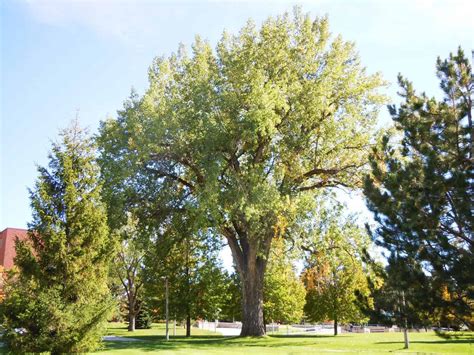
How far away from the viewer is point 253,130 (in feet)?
78.5

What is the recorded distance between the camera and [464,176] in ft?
37.0

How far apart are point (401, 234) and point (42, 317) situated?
1058 cm

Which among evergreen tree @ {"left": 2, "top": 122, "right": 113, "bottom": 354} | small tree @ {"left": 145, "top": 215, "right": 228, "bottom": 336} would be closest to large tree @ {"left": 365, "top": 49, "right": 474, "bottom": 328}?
evergreen tree @ {"left": 2, "top": 122, "right": 113, "bottom": 354}

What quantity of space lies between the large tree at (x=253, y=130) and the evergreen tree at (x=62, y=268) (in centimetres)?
776

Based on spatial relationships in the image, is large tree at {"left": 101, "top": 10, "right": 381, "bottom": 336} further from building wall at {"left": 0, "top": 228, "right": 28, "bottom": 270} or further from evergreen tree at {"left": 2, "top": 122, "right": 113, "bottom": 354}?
building wall at {"left": 0, "top": 228, "right": 28, "bottom": 270}

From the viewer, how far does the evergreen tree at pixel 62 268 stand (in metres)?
14.1

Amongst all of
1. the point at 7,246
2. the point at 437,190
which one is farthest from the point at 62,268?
the point at 7,246

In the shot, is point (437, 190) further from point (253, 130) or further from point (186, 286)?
point (186, 286)

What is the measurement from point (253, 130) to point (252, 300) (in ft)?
35.2

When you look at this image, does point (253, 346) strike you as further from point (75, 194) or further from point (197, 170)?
point (75, 194)

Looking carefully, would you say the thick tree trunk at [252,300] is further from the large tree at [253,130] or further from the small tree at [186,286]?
the small tree at [186,286]

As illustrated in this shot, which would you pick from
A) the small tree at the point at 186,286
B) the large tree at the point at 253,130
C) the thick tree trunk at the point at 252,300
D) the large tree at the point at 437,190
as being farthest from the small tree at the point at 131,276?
the large tree at the point at 437,190

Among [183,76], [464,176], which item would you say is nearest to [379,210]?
[464,176]

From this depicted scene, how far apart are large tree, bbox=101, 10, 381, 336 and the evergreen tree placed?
25.4 ft
